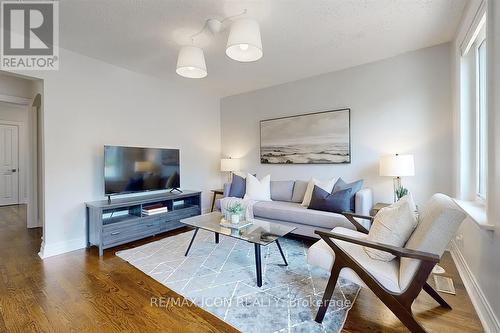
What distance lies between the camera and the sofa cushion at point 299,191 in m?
3.90

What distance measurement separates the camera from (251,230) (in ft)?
8.23

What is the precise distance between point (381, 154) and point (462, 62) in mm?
1347

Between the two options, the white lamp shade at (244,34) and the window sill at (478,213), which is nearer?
the window sill at (478,213)

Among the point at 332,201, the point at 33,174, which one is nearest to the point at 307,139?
the point at 332,201

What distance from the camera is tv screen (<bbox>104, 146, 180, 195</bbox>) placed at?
10.7 feet

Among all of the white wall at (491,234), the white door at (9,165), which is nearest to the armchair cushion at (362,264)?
the white wall at (491,234)

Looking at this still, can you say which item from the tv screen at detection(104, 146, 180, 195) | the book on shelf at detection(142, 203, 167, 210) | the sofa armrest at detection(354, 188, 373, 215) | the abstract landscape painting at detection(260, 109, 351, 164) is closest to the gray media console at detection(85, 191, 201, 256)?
the book on shelf at detection(142, 203, 167, 210)

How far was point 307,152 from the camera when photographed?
13.4 ft

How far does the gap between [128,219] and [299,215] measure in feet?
7.68

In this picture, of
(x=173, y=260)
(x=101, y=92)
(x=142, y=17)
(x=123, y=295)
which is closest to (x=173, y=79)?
(x=101, y=92)

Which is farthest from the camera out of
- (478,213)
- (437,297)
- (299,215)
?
(299,215)

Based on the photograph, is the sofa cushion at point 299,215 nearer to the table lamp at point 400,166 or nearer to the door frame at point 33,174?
the table lamp at point 400,166

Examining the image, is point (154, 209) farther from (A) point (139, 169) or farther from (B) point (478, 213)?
(B) point (478, 213)

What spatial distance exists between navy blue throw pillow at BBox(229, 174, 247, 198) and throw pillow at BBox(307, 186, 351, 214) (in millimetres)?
1323
